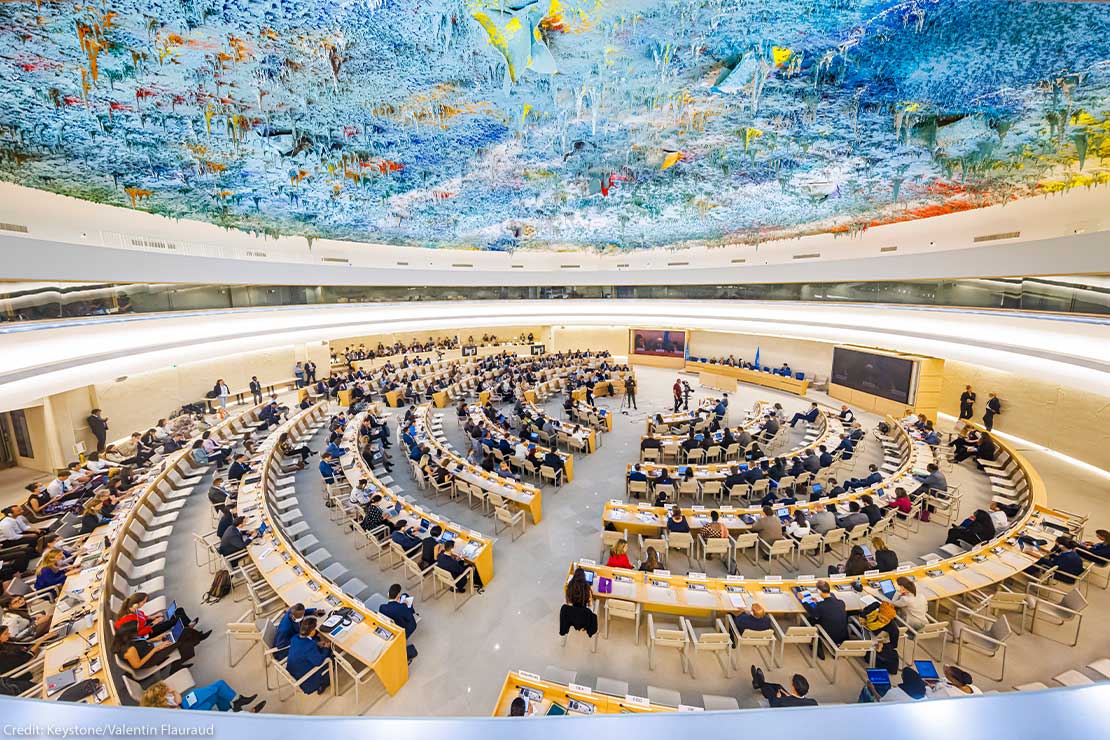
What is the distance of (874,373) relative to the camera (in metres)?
19.0

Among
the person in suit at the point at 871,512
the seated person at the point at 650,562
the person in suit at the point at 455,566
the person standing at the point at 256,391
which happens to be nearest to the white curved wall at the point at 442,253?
the person in suit at the point at 871,512

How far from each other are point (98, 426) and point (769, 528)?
69.6 ft

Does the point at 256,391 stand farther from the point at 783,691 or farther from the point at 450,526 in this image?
the point at 783,691

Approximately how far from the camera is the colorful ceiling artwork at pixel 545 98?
14.3 ft

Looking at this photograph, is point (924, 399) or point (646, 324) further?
point (646, 324)

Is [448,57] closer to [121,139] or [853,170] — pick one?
[121,139]

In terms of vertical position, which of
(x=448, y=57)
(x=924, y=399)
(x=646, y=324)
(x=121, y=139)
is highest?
(x=448, y=57)

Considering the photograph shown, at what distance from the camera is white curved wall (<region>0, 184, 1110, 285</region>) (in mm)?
8172

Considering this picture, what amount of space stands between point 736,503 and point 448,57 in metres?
12.0

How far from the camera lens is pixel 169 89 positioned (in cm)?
537

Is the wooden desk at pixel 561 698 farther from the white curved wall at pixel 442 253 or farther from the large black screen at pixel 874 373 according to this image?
the large black screen at pixel 874 373

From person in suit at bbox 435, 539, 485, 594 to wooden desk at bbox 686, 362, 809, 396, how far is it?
62.7ft

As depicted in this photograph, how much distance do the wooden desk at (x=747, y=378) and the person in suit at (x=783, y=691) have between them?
18983mm

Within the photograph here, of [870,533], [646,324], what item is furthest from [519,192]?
[646,324]
